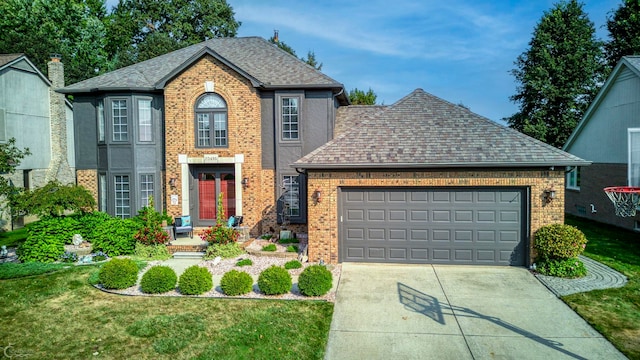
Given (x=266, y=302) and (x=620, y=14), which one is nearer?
(x=266, y=302)

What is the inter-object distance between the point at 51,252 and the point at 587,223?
73.0 ft

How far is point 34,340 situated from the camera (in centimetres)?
751

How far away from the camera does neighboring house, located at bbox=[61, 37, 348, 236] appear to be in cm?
1598

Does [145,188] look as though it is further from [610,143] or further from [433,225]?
[610,143]

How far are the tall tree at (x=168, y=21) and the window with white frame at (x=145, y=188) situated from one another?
24.9 m

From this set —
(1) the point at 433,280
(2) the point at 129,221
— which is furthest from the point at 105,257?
(1) the point at 433,280

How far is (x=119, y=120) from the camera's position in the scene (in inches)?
655

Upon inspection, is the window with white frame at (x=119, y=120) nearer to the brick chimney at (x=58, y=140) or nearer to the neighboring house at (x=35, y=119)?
the neighboring house at (x=35, y=119)

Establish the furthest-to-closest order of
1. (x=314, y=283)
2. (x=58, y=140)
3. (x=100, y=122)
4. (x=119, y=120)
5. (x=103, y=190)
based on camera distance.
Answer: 1. (x=58, y=140)
2. (x=103, y=190)
3. (x=100, y=122)
4. (x=119, y=120)
5. (x=314, y=283)

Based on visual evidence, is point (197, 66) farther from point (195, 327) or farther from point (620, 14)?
point (620, 14)

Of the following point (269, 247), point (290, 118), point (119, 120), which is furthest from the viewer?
point (119, 120)

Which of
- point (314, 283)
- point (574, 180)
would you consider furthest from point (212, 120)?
point (574, 180)

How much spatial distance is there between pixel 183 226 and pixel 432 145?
31.6 ft

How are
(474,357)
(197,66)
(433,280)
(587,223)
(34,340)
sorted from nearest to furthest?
(474,357), (34,340), (433,280), (197,66), (587,223)
